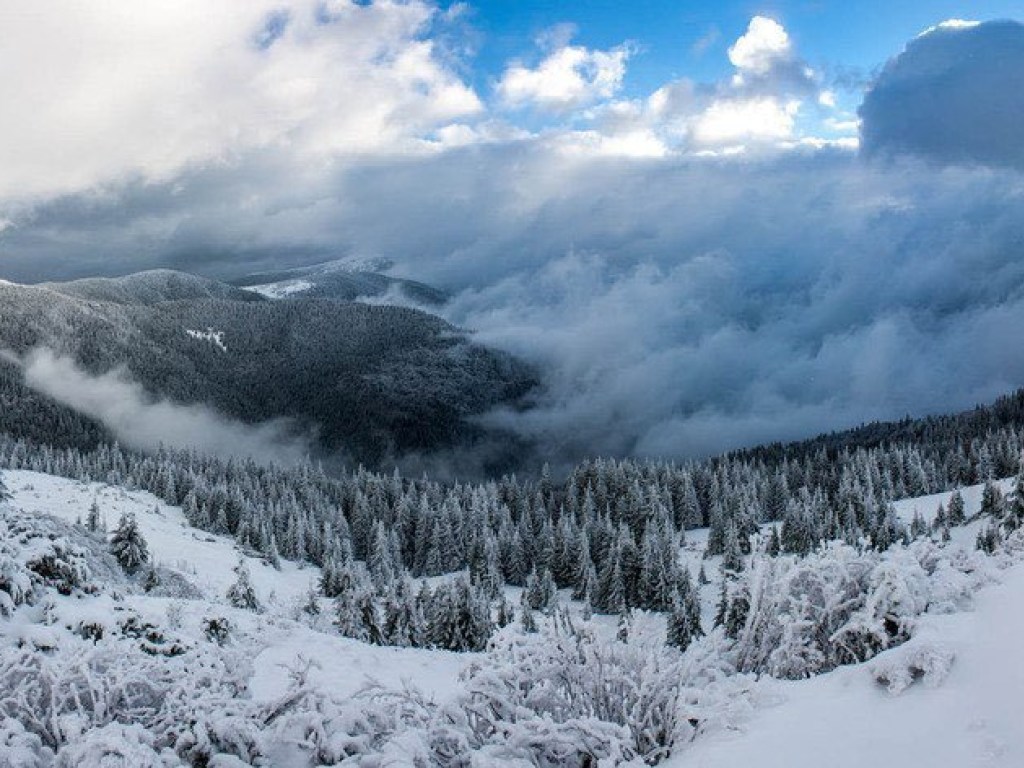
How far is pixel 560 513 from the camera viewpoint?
113 metres

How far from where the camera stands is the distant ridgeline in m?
83.4

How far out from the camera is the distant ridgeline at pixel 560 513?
83.4 m

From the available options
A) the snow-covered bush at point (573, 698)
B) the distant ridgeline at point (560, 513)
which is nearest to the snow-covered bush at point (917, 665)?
the snow-covered bush at point (573, 698)

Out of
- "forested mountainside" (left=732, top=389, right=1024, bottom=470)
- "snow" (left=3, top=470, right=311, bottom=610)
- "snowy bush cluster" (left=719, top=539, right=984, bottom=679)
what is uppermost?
"snowy bush cluster" (left=719, top=539, right=984, bottom=679)

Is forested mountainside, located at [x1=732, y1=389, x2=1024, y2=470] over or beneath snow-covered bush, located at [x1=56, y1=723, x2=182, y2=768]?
beneath

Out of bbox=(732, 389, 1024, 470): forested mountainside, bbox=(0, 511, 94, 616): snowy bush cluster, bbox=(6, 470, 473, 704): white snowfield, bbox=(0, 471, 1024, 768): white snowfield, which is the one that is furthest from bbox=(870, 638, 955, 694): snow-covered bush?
bbox=(732, 389, 1024, 470): forested mountainside

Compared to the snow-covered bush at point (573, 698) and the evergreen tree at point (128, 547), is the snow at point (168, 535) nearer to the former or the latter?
the evergreen tree at point (128, 547)

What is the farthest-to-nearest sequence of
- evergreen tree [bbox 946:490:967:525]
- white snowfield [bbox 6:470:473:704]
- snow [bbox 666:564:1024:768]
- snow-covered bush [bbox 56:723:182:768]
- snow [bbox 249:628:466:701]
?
1. evergreen tree [bbox 946:490:967:525]
2. white snowfield [bbox 6:470:473:704]
3. snow [bbox 249:628:466:701]
4. snow-covered bush [bbox 56:723:182:768]
5. snow [bbox 666:564:1024:768]

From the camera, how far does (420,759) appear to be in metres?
7.21

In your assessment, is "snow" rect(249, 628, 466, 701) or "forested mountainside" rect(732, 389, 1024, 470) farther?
"forested mountainside" rect(732, 389, 1024, 470)

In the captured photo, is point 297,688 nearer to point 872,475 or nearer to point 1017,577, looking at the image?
point 1017,577

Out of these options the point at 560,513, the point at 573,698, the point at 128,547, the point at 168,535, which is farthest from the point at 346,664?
the point at 560,513

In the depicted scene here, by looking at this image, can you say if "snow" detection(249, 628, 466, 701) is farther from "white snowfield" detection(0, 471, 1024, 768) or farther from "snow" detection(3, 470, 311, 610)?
"snow" detection(3, 470, 311, 610)

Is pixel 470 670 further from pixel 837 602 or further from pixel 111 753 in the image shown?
pixel 837 602
